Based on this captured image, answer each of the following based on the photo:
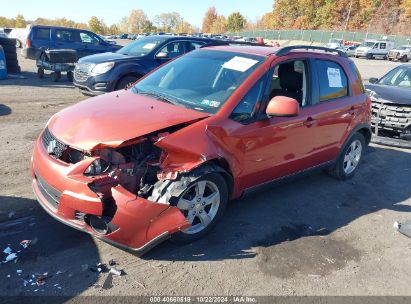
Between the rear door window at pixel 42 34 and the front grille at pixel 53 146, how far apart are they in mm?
13274

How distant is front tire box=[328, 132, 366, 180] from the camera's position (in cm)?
548

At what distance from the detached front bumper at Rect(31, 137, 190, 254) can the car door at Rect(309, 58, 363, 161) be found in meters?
2.39

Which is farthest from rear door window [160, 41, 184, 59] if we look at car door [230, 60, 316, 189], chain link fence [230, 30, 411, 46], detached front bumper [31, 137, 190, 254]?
chain link fence [230, 30, 411, 46]

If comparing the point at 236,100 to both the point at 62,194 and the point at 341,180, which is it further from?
the point at 341,180

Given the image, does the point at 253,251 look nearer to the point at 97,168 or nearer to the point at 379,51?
the point at 97,168

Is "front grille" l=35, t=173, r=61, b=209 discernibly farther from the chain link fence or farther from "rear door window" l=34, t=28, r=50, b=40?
the chain link fence

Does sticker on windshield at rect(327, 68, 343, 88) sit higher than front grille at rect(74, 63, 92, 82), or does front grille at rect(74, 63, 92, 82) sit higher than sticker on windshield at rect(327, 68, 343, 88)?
sticker on windshield at rect(327, 68, 343, 88)

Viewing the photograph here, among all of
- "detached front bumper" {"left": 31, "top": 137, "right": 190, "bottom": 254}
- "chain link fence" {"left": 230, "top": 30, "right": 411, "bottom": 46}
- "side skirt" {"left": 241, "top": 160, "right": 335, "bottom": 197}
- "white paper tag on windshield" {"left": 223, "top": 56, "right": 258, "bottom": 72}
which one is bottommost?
"side skirt" {"left": 241, "top": 160, "right": 335, "bottom": 197}

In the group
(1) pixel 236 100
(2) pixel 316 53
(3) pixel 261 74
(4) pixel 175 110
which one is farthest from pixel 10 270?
(2) pixel 316 53

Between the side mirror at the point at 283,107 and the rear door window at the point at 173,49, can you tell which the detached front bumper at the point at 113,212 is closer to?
the side mirror at the point at 283,107

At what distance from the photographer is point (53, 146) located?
3.53 m

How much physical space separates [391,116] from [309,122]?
13.4 ft

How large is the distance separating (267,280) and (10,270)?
2126mm

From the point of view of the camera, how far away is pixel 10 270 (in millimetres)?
3098
